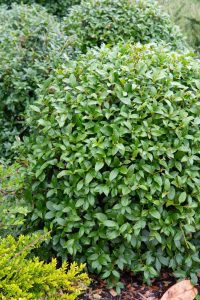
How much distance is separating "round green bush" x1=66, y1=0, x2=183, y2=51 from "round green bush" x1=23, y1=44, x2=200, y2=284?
1723 mm

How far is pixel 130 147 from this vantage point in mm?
2828

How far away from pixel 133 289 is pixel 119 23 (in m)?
2.90

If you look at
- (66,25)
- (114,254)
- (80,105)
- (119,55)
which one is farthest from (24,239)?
(66,25)

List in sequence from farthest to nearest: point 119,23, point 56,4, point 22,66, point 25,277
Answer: point 56,4 → point 119,23 → point 22,66 → point 25,277

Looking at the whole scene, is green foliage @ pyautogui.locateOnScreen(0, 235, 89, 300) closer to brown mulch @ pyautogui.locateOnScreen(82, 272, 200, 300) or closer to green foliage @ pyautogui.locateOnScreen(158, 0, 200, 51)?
brown mulch @ pyautogui.locateOnScreen(82, 272, 200, 300)

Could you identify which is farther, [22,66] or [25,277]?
[22,66]

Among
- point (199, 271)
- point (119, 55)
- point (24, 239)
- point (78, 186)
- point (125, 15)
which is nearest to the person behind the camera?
point (24, 239)

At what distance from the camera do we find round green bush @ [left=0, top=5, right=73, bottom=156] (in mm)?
3961

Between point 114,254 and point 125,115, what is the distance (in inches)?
36.4

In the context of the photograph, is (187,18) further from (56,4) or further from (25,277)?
(25,277)

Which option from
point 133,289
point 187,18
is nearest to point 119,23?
point 133,289

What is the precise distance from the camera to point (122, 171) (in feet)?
9.04

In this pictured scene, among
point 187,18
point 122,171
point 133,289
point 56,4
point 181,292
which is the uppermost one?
point 122,171

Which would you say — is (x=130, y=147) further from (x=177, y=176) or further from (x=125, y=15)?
(x=125, y=15)
